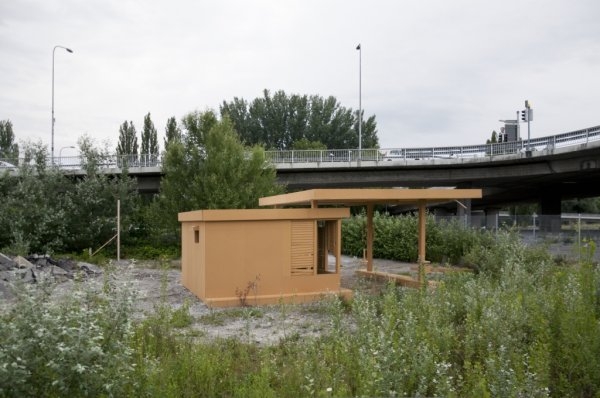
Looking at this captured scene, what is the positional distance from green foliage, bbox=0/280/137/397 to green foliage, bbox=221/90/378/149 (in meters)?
74.7

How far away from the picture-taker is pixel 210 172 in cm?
2680

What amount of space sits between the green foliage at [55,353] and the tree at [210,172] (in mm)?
21141

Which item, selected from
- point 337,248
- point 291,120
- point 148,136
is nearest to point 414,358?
point 337,248

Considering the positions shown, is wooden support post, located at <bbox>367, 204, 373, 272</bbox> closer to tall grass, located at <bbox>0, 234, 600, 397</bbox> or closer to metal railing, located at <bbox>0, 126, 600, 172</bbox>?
tall grass, located at <bbox>0, 234, 600, 397</bbox>

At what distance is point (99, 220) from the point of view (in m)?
26.0

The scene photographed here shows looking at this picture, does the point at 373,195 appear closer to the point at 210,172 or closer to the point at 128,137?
the point at 210,172

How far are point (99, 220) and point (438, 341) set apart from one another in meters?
22.7

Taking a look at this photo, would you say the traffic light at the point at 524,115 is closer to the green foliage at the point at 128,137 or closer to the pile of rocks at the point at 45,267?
the pile of rocks at the point at 45,267

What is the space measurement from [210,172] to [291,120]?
53.7m

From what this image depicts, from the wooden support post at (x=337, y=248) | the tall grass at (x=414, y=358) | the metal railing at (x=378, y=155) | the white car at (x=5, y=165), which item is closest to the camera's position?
the tall grass at (x=414, y=358)

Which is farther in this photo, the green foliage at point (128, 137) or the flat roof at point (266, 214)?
the green foliage at point (128, 137)

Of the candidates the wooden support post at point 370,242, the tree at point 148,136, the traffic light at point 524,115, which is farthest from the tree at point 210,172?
the tree at point 148,136

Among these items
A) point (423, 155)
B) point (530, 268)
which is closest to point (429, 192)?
point (530, 268)

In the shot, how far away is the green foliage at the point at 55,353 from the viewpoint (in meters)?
3.76
